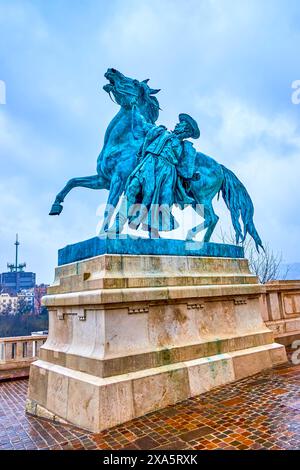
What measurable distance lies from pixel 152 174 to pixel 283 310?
494cm

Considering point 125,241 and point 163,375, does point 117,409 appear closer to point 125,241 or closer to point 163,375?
point 163,375

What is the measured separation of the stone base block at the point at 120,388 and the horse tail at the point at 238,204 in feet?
9.25

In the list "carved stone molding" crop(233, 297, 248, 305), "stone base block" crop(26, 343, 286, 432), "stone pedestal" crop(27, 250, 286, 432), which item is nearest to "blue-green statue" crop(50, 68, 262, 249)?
"stone pedestal" crop(27, 250, 286, 432)

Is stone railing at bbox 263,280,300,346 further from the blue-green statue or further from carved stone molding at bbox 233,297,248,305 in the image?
carved stone molding at bbox 233,297,248,305

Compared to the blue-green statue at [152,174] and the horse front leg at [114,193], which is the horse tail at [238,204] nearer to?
the blue-green statue at [152,174]

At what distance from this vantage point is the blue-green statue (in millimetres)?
6020

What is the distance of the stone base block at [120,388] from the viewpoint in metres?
3.78

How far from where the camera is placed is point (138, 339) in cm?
447

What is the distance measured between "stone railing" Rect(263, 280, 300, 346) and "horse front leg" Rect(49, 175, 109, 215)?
469cm

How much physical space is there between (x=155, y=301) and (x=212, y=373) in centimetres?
143

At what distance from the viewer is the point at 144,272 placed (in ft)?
16.2

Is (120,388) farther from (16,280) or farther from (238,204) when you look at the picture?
(16,280)

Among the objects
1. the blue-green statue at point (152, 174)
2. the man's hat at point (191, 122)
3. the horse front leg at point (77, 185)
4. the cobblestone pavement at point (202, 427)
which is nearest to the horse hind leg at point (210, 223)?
the blue-green statue at point (152, 174)
